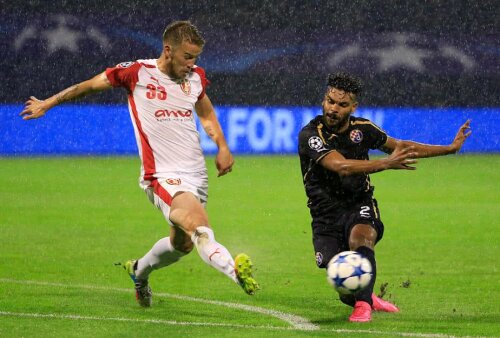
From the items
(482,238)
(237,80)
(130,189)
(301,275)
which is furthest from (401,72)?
(301,275)

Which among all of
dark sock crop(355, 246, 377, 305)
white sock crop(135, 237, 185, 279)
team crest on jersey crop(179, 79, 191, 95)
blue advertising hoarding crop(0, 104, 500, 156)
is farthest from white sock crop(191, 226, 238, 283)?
blue advertising hoarding crop(0, 104, 500, 156)

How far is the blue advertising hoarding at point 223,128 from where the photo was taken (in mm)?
22312

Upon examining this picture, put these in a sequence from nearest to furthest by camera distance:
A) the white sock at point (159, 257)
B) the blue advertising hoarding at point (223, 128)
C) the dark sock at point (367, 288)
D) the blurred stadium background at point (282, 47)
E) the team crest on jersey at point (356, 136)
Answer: the dark sock at point (367, 288) → the team crest on jersey at point (356, 136) → the white sock at point (159, 257) → the blue advertising hoarding at point (223, 128) → the blurred stadium background at point (282, 47)

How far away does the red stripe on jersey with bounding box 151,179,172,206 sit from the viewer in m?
6.73

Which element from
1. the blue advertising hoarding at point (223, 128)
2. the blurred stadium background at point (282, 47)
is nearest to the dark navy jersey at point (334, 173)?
the blue advertising hoarding at point (223, 128)

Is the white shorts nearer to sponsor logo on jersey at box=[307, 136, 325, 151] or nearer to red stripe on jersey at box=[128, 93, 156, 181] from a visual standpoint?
red stripe on jersey at box=[128, 93, 156, 181]

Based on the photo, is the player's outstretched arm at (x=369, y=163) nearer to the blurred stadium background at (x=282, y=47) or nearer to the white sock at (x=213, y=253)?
the white sock at (x=213, y=253)

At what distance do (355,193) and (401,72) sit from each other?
19840mm

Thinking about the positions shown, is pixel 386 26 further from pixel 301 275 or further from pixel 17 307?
pixel 17 307

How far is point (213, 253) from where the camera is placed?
6.04 meters

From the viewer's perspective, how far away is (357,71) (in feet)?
86.9

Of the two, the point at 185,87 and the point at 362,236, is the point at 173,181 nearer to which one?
the point at 185,87

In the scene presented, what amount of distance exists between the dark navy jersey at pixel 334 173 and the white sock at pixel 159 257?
93cm

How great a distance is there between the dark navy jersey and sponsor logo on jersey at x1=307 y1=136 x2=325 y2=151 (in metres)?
0.04
